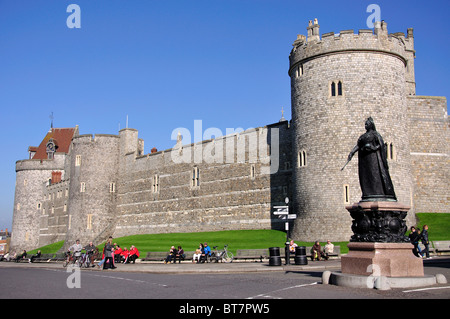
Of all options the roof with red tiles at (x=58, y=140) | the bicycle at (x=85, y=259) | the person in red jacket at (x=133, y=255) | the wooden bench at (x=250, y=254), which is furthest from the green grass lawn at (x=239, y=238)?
the roof with red tiles at (x=58, y=140)

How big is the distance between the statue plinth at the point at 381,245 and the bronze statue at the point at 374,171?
0.34m

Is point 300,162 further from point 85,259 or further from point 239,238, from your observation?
point 85,259

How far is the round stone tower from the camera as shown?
27.2m

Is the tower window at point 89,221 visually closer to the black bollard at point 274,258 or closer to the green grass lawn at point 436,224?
the green grass lawn at point 436,224

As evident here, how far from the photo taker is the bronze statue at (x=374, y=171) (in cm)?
1187

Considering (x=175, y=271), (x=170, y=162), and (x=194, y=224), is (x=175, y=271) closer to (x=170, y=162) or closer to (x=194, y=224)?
(x=194, y=224)

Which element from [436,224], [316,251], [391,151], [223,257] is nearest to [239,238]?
[223,257]

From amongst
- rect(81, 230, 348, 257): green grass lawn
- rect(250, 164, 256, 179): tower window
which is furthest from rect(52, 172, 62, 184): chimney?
rect(250, 164, 256, 179): tower window

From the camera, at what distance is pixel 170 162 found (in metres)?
46.8

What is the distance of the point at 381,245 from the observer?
11.1 m

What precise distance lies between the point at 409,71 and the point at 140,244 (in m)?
25.8

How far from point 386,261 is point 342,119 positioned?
57.6 feet

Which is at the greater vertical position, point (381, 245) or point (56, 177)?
point (56, 177)

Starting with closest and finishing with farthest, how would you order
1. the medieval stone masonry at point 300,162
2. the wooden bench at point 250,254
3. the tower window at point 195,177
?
the wooden bench at point 250,254 → the medieval stone masonry at point 300,162 → the tower window at point 195,177
